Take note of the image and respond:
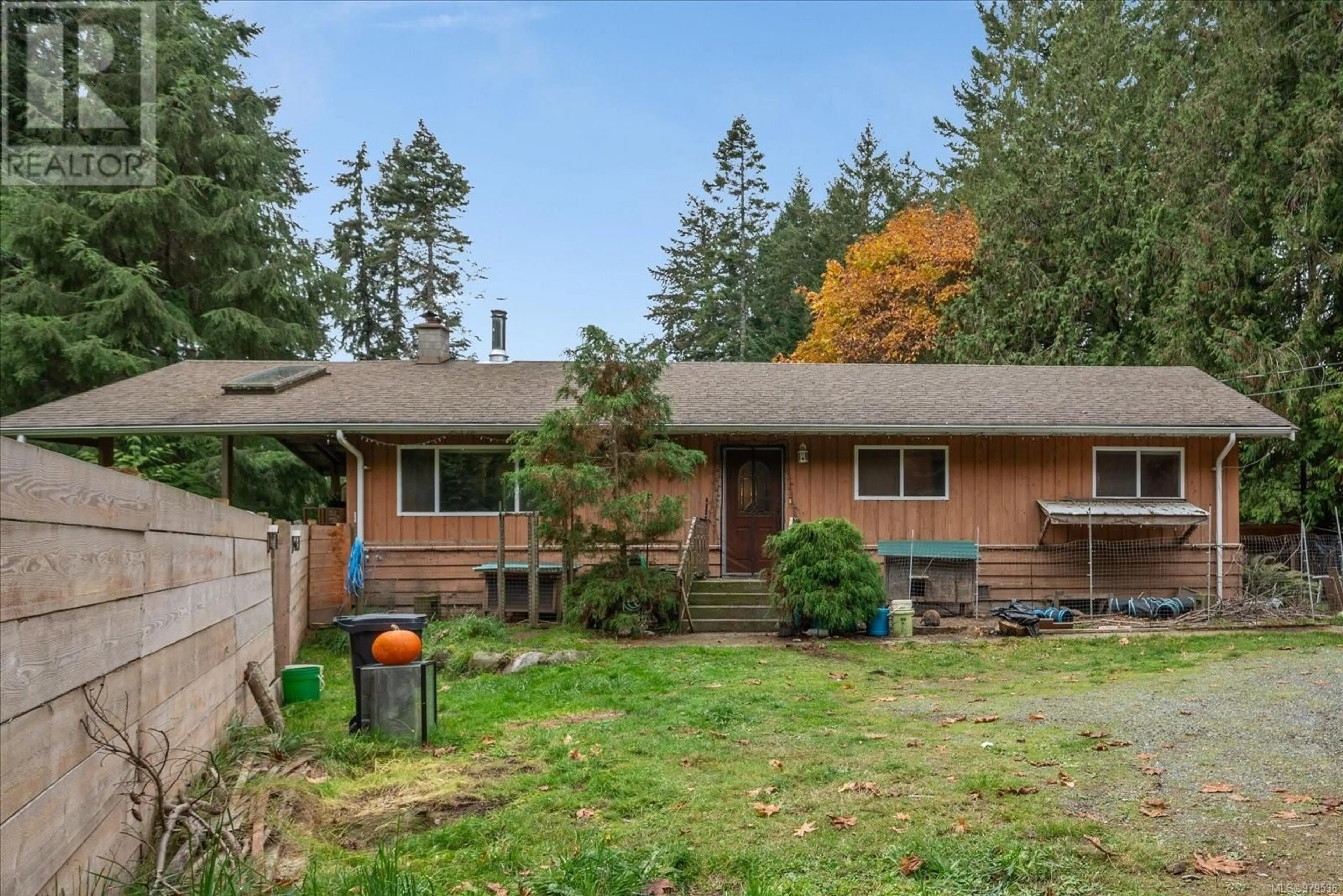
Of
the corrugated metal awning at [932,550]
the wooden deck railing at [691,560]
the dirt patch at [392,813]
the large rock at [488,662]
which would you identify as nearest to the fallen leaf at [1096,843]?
the dirt patch at [392,813]

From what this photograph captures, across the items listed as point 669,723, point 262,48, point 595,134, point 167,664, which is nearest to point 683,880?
point 167,664

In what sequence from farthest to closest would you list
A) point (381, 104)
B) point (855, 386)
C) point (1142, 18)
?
1. point (381, 104)
2. point (1142, 18)
3. point (855, 386)

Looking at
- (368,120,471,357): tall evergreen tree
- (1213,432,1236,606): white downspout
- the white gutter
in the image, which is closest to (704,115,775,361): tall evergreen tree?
(368,120,471,357): tall evergreen tree

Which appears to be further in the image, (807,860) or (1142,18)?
(1142,18)

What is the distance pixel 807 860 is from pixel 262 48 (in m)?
26.3

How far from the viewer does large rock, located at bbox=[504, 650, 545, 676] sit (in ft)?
29.8

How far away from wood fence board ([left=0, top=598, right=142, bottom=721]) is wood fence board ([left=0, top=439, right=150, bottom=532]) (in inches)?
10.2

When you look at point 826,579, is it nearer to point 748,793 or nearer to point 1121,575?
point 1121,575

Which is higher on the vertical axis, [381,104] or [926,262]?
[381,104]

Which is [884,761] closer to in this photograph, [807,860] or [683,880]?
[807,860]

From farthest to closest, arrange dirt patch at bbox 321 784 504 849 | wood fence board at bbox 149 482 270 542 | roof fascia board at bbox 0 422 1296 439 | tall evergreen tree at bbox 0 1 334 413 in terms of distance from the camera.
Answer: tall evergreen tree at bbox 0 1 334 413 < roof fascia board at bbox 0 422 1296 439 < dirt patch at bbox 321 784 504 849 < wood fence board at bbox 149 482 270 542

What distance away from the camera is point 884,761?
17.2 ft

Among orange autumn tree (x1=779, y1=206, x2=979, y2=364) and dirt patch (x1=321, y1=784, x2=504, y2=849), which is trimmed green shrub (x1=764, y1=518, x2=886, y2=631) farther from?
orange autumn tree (x1=779, y1=206, x2=979, y2=364)

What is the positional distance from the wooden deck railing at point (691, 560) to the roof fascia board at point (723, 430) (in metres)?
1.40
